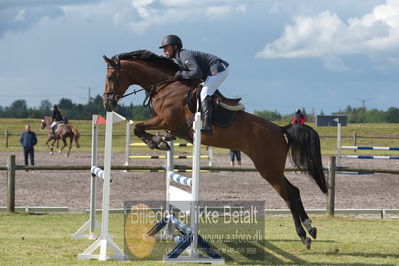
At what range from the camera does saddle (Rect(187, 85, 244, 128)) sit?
8.15 metres

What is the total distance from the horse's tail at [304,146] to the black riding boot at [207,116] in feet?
3.64

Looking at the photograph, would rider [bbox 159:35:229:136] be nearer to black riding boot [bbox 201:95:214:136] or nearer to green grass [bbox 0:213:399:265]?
black riding boot [bbox 201:95:214:136]

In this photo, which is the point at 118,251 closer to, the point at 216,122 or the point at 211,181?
the point at 216,122

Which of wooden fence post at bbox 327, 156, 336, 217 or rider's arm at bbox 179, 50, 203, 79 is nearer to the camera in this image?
rider's arm at bbox 179, 50, 203, 79

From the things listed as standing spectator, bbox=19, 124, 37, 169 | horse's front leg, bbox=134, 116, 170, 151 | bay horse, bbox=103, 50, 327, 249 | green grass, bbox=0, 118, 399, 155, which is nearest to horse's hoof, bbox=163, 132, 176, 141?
bay horse, bbox=103, 50, 327, 249

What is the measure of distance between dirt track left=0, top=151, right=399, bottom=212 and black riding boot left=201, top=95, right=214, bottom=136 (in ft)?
17.9

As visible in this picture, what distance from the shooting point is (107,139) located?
23.9ft

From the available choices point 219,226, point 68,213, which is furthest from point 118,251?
point 68,213

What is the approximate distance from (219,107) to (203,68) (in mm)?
526

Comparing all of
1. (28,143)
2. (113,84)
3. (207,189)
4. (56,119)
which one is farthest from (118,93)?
(56,119)

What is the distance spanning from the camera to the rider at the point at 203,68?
801cm

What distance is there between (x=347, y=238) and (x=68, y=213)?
5105mm

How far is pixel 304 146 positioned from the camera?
8578 mm

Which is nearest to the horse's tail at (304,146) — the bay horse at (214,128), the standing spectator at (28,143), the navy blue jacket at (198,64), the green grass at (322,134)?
the bay horse at (214,128)
